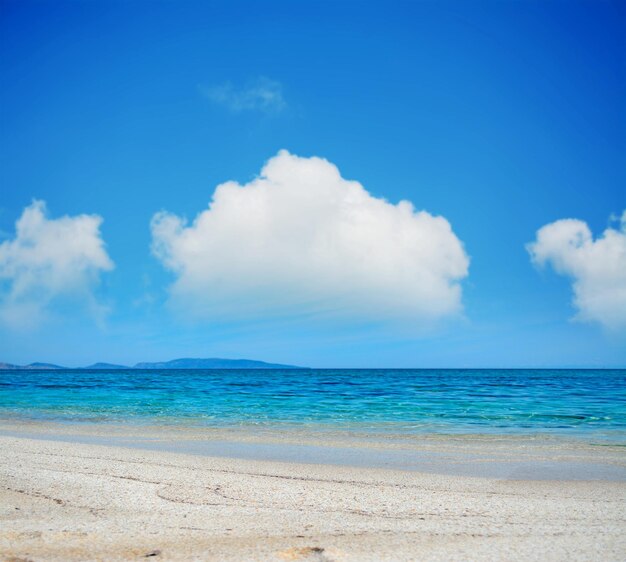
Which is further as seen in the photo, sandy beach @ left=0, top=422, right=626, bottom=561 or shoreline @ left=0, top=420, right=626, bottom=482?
shoreline @ left=0, top=420, right=626, bottom=482

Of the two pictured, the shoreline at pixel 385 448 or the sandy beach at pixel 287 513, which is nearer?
the sandy beach at pixel 287 513

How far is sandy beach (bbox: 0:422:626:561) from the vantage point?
16.0 ft

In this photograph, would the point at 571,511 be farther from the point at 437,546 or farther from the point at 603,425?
the point at 603,425

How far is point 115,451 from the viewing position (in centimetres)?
1137

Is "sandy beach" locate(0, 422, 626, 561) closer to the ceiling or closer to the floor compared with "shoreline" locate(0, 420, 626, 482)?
closer to the ceiling

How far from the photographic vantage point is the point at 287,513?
6379 mm

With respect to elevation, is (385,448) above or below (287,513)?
below

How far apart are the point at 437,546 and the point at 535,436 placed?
11.3m

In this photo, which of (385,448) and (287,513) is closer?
(287,513)

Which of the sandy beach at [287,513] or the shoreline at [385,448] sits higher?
the sandy beach at [287,513]

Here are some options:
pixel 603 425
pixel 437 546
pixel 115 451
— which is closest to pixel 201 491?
pixel 437 546

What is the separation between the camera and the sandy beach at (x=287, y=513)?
4.88m

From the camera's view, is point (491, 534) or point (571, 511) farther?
point (571, 511)

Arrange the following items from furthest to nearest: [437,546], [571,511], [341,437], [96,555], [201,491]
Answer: [341,437] < [201,491] < [571,511] < [437,546] < [96,555]
